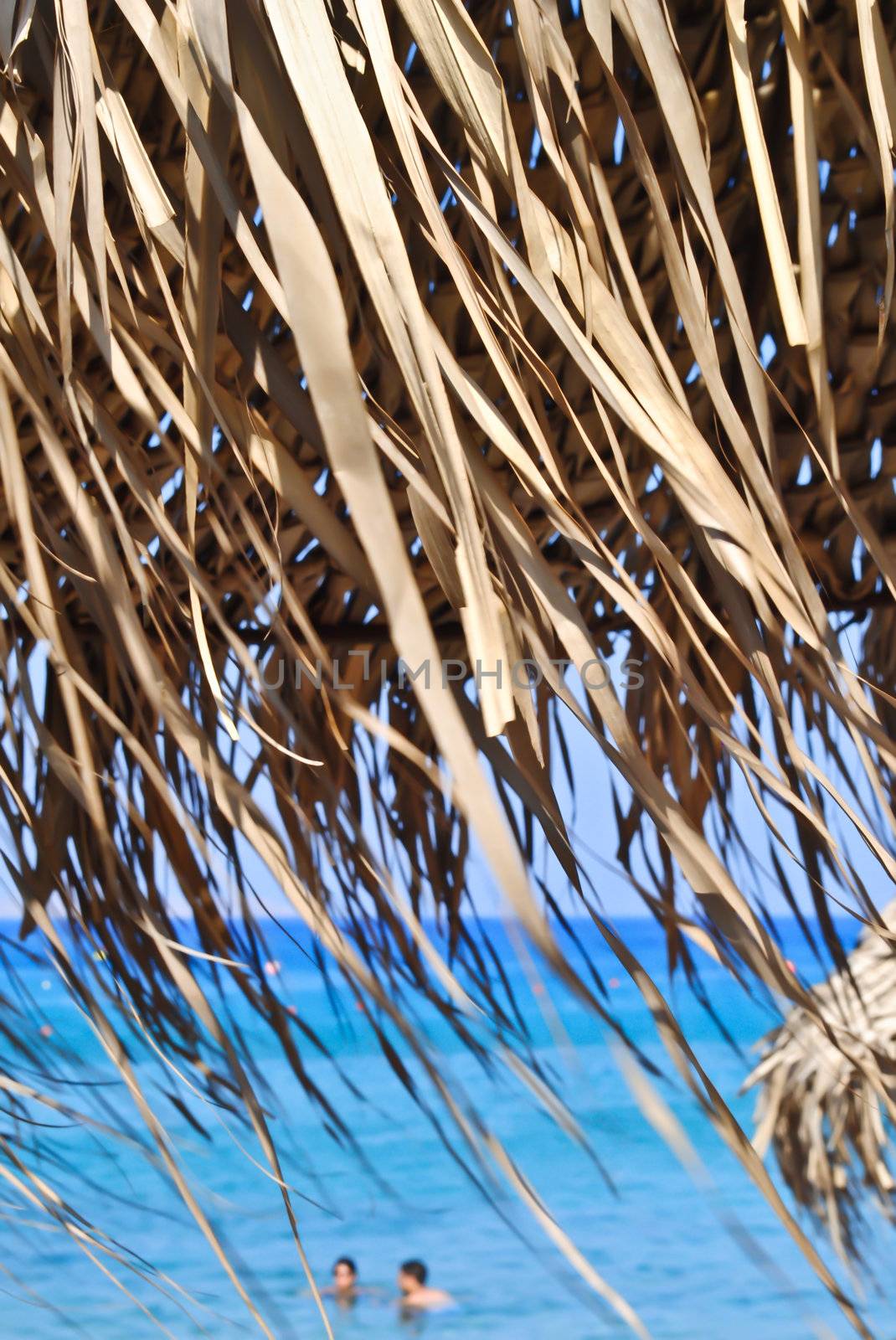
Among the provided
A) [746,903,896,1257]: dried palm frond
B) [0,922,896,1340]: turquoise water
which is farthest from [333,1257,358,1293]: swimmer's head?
[746,903,896,1257]: dried palm frond

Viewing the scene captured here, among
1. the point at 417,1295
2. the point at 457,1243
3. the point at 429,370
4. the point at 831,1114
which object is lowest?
the point at 429,370

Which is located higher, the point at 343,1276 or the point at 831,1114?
the point at 343,1276

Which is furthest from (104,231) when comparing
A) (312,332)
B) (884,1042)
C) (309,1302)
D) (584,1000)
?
(309,1302)

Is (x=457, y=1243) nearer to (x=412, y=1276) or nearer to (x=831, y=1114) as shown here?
(x=412, y=1276)

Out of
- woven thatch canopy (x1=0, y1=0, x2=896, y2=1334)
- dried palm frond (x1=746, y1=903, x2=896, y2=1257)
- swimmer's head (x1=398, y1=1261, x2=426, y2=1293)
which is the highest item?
swimmer's head (x1=398, y1=1261, x2=426, y2=1293)

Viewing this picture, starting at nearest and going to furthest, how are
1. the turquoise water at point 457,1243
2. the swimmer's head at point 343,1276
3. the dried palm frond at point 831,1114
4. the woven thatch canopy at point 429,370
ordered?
the woven thatch canopy at point 429,370 → the dried palm frond at point 831,1114 → the turquoise water at point 457,1243 → the swimmer's head at point 343,1276

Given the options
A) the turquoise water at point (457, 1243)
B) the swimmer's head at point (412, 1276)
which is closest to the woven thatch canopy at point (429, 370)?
the turquoise water at point (457, 1243)

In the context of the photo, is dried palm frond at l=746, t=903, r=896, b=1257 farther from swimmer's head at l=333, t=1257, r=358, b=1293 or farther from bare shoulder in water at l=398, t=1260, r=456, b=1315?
swimmer's head at l=333, t=1257, r=358, b=1293

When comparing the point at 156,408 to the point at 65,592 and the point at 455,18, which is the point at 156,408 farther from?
the point at 455,18

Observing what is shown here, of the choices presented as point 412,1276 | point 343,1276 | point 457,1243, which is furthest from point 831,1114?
point 457,1243

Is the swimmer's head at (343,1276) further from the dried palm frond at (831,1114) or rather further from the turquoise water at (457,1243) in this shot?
the dried palm frond at (831,1114)

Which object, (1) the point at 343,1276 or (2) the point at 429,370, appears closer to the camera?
(2) the point at 429,370

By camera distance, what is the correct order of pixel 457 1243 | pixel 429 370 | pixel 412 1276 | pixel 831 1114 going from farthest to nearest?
pixel 457 1243 < pixel 412 1276 < pixel 831 1114 < pixel 429 370

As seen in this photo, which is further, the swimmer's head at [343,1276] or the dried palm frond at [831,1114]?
the swimmer's head at [343,1276]
